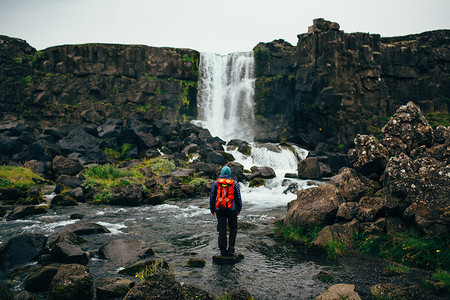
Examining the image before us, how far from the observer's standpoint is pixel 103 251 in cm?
885

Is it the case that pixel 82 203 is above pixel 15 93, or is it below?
below

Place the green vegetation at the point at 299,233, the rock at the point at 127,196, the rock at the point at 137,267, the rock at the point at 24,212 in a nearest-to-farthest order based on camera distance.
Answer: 1. the rock at the point at 137,267
2. the green vegetation at the point at 299,233
3. the rock at the point at 24,212
4. the rock at the point at 127,196

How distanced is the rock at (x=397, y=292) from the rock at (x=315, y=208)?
12.2 feet

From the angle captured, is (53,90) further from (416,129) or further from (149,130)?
(416,129)

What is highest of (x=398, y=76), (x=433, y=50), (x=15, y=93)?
(x=433, y=50)

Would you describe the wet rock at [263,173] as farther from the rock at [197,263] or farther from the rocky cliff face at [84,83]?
the rocky cliff face at [84,83]

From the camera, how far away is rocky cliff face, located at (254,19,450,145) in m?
34.3

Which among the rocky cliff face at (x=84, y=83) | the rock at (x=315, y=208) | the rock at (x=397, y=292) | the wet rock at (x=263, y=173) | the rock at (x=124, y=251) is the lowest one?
the wet rock at (x=263, y=173)

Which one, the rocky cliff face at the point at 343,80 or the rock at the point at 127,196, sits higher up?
the rocky cliff face at the point at 343,80

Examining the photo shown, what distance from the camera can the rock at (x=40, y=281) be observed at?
6.59m

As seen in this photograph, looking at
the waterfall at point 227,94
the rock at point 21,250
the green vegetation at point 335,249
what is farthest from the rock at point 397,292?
the waterfall at point 227,94

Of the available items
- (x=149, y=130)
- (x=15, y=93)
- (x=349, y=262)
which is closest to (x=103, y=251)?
(x=349, y=262)

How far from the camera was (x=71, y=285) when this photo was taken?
6.18m

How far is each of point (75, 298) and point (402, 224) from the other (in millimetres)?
7345
